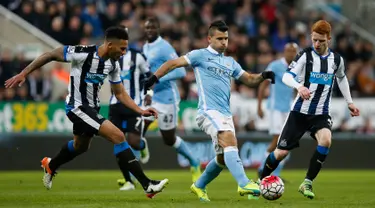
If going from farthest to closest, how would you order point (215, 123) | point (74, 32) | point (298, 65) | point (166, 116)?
point (74, 32) → point (166, 116) → point (298, 65) → point (215, 123)

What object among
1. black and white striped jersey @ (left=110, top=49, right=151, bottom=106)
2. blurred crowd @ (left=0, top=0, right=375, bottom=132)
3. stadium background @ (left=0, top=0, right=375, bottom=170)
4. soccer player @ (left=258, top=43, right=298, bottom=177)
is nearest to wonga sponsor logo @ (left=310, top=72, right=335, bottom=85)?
black and white striped jersey @ (left=110, top=49, right=151, bottom=106)

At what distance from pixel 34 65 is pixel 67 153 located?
5.42ft

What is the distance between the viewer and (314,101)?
39.0 ft

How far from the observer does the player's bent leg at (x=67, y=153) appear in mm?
11570

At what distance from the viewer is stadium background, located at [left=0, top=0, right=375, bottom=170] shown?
20172 millimetres

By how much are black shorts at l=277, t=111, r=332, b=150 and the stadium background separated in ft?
27.3

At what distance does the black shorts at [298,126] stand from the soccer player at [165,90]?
11.3 feet

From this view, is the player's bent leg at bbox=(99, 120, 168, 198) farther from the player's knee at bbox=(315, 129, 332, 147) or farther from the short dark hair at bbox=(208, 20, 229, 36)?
the player's knee at bbox=(315, 129, 332, 147)

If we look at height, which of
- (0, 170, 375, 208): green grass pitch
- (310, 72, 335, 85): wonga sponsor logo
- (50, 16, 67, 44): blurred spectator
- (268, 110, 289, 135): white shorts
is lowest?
(0, 170, 375, 208): green grass pitch

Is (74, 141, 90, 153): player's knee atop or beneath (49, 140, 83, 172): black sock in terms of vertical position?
atop

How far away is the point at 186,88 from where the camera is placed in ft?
72.7

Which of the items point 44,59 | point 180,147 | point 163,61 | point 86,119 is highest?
point 44,59

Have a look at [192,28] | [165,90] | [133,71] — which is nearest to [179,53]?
[192,28]

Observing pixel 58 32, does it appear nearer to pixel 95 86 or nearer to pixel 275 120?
pixel 275 120
